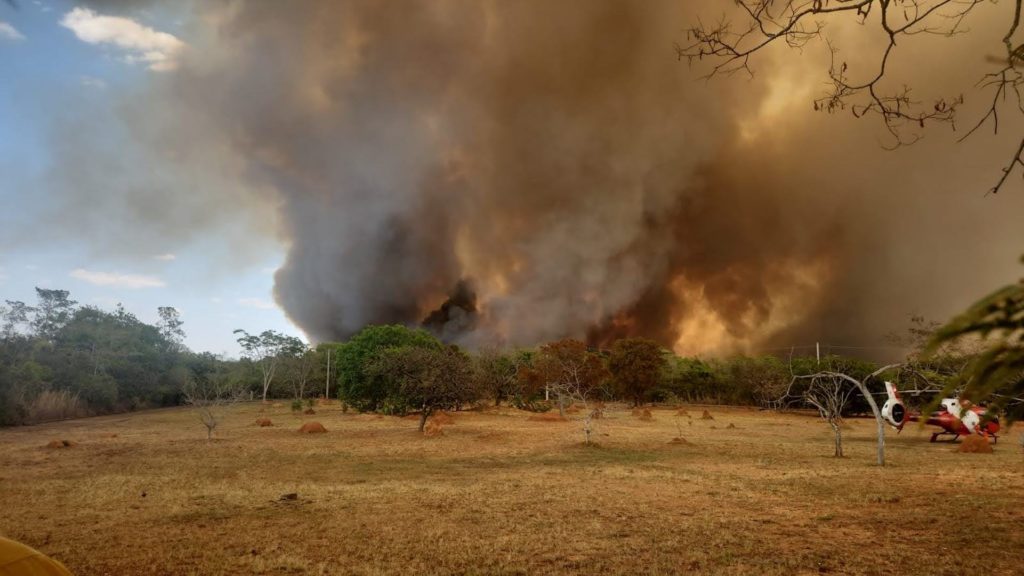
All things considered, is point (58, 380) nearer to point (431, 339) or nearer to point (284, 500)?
point (431, 339)

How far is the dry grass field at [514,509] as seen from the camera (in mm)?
8703

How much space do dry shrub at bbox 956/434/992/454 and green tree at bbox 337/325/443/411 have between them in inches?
1358

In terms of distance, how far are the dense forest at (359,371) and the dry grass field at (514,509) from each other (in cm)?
1129

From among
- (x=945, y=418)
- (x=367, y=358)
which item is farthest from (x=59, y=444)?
(x=945, y=418)

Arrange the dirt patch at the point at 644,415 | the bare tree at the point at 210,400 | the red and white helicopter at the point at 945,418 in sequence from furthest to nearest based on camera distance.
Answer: the dirt patch at the point at 644,415 < the bare tree at the point at 210,400 < the red and white helicopter at the point at 945,418

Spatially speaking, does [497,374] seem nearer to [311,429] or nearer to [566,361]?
[566,361]

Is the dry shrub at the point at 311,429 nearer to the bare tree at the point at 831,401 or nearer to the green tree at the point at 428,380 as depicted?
the green tree at the point at 428,380

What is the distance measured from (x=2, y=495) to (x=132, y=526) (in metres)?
6.56

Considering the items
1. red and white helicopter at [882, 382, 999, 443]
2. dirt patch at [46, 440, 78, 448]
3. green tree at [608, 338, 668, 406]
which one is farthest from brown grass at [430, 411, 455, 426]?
green tree at [608, 338, 668, 406]

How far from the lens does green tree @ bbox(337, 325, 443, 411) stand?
4517 cm

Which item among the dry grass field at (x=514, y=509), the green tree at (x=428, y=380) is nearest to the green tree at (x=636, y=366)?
the green tree at (x=428, y=380)

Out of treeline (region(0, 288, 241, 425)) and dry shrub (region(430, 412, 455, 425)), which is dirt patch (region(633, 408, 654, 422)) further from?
treeline (region(0, 288, 241, 425))

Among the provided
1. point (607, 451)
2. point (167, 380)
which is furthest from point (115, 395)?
point (607, 451)

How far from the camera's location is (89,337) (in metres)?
64.6
